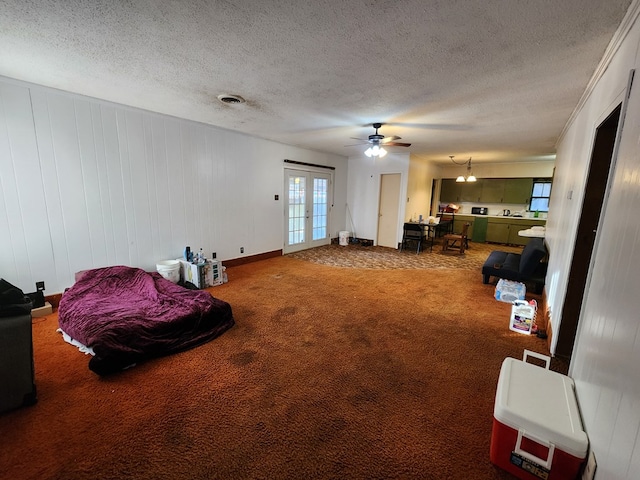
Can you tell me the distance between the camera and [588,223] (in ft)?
7.35

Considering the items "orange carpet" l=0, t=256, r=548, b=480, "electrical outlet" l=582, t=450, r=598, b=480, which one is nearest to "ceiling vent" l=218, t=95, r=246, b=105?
"orange carpet" l=0, t=256, r=548, b=480

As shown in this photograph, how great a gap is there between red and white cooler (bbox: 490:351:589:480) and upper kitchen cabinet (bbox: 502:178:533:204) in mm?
7892

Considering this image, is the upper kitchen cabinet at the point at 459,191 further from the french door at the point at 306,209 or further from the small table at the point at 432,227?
the french door at the point at 306,209

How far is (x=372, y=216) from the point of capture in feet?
24.3

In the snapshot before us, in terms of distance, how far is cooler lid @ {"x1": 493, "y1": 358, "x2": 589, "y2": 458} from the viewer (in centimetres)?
126

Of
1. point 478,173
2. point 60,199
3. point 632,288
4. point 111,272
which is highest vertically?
point 478,173

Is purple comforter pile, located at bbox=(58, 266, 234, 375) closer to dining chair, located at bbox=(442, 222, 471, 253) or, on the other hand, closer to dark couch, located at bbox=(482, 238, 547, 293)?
dark couch, located at bbox=(482, 238, 547, 293)

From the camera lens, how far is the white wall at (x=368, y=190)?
6844mm

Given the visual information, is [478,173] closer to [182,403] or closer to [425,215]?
[425,215]

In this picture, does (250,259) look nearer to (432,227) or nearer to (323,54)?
(323,54)

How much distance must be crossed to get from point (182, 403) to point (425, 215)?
7.92m

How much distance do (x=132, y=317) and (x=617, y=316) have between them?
3373 mm

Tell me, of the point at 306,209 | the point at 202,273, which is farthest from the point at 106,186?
the point at 306,209

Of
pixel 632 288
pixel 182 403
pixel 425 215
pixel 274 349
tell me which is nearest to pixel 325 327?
pixel 274 349
